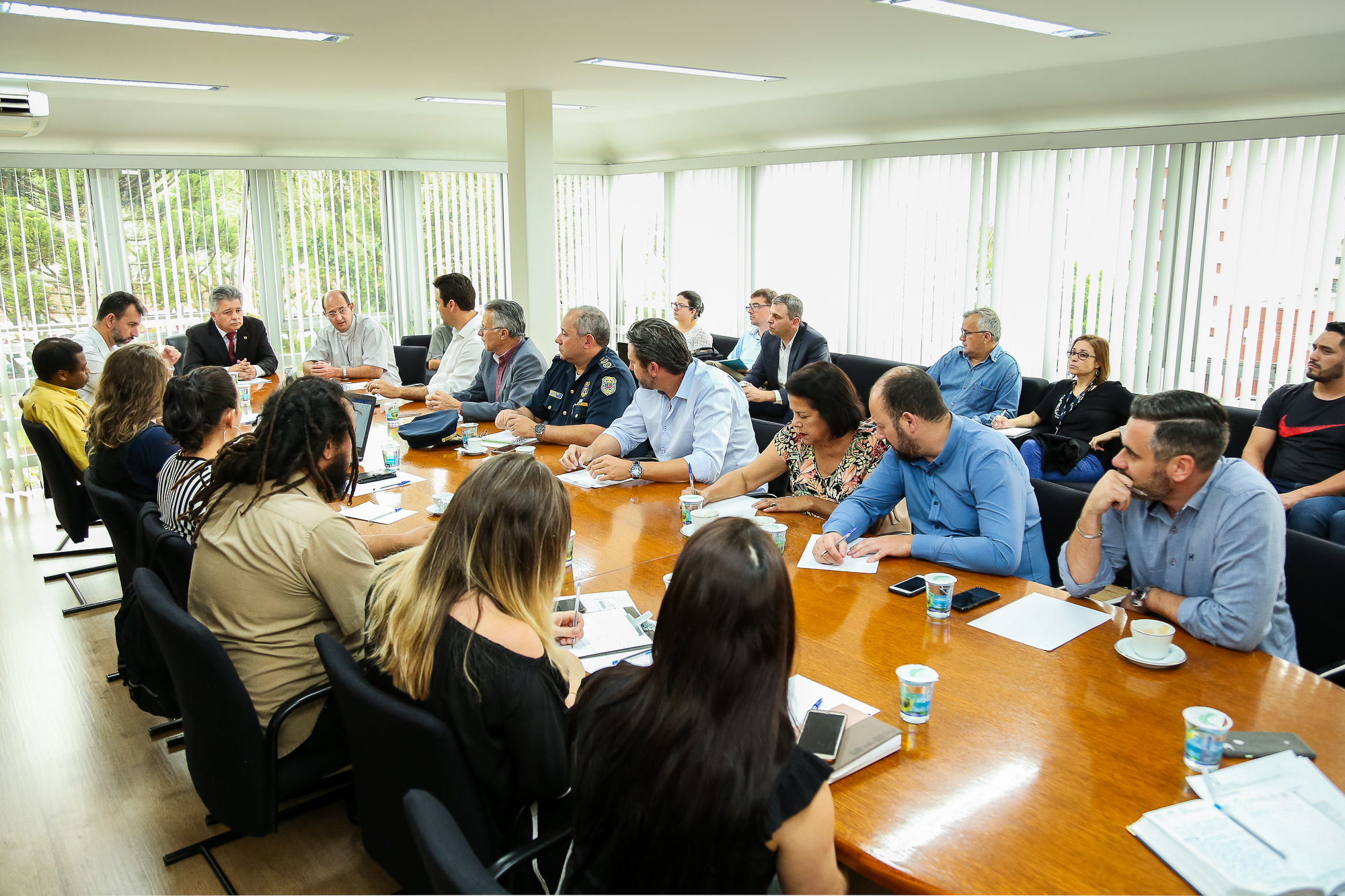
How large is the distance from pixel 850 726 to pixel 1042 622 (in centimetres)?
83

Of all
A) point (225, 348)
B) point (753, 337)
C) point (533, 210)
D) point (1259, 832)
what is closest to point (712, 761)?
point (1259, 832)

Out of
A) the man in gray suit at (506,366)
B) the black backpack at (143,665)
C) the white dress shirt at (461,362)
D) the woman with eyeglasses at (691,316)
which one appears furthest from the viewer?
the woman with eyeglasses at (691,316)

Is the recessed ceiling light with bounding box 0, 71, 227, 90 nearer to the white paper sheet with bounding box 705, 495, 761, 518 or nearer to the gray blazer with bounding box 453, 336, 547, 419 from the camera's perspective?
the gray blazer with bounding box 453, 336, 547, 419

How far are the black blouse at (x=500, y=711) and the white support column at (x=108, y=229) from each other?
753cm

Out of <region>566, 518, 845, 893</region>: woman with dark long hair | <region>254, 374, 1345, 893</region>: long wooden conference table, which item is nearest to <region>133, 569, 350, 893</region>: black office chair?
<region>254, 374, 1345, 893</region>: long wooden conference table

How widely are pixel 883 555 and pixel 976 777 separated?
120 cm

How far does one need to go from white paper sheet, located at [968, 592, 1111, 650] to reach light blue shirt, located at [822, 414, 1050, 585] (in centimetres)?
25

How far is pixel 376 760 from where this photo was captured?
6.19ft

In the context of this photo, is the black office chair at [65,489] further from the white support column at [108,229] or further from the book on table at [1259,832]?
the book on table at [1259,832]

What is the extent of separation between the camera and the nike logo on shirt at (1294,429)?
453cm

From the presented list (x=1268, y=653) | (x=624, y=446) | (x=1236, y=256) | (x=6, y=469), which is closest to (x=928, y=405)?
(x=1268, y=653)

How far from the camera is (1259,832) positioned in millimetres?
1546

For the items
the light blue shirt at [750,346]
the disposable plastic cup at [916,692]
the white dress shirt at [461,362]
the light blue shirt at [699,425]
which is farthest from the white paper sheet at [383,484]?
the light blue shirt at [750,346]

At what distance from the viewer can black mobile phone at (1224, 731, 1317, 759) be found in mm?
1770
